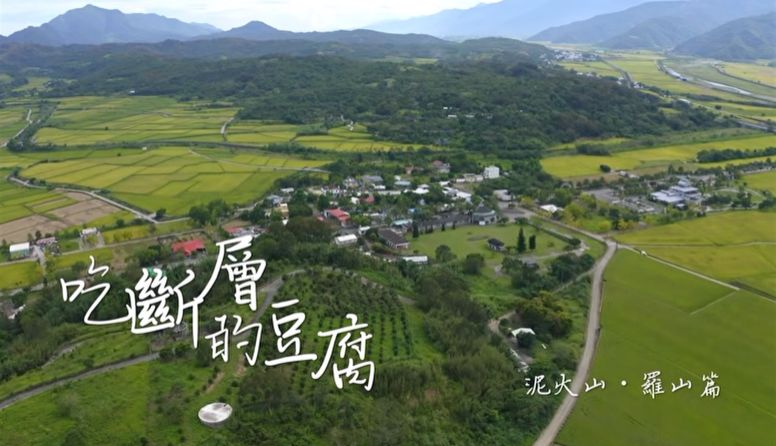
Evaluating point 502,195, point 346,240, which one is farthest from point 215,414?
point 502,195

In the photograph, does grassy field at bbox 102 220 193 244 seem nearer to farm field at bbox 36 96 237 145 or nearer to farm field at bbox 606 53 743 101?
farm field at bbox 36 96 237 145

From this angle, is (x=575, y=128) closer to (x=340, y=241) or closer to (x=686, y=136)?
(x=686, y=136)

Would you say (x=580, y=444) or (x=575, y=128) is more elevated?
(x=575, y=128)

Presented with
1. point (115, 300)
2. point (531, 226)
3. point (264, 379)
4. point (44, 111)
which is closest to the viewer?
point (264, 379)

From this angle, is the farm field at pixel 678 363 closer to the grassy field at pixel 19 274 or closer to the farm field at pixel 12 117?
the grassy field at pixel 19 274

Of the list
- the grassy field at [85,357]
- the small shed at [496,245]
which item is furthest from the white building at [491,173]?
the grassy field at [85,357]

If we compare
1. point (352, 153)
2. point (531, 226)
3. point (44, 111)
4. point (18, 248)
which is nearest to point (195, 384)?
point (18, 248)

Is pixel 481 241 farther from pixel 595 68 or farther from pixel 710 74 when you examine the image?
pixel 710 74

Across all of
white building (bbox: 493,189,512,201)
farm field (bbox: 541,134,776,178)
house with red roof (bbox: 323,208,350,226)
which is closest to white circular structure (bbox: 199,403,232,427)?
house with red roof (bbox: 323,208,350,226)
